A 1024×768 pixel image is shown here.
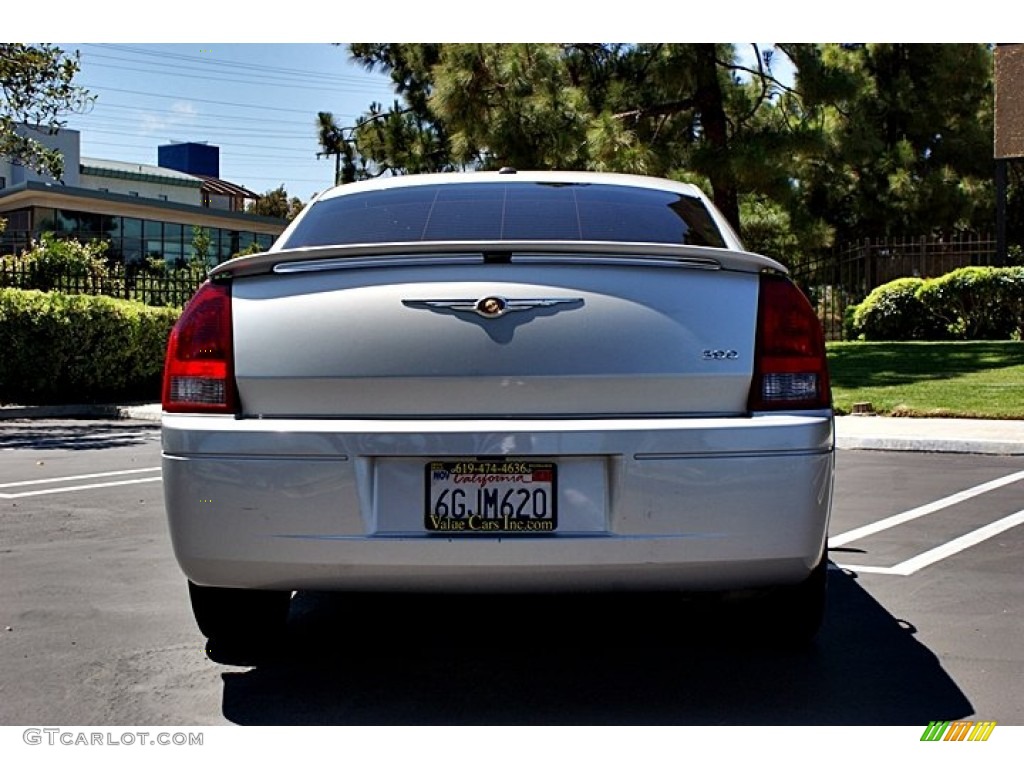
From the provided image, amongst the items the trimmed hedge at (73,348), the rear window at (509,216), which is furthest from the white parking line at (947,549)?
the trimmed hedge at (73,348)

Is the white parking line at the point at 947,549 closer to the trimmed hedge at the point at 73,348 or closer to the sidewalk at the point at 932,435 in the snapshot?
the sidewalk at the point at 932,435

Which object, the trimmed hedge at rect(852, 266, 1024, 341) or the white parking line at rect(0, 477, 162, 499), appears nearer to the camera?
the white parking line at rect(0, 477, 162, 499)

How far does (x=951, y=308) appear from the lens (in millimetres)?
19984

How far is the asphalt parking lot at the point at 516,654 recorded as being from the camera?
135 inches

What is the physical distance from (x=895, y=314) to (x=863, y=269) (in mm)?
3624

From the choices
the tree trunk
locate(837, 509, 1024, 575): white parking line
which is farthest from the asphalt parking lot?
the tree trunk

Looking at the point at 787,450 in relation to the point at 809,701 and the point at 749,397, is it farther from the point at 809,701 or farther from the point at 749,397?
the point at 809,701

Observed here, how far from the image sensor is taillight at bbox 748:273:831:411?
11.4 feet

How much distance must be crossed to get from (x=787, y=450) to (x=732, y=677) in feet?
2.62

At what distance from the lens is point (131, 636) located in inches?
167

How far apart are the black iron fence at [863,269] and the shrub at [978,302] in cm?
258

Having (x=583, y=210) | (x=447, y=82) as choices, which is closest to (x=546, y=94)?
(x=447, y=82)

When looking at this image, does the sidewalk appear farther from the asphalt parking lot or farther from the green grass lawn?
the asphalt parking lot

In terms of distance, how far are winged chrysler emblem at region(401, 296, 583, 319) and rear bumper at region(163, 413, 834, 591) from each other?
12.1 inches
